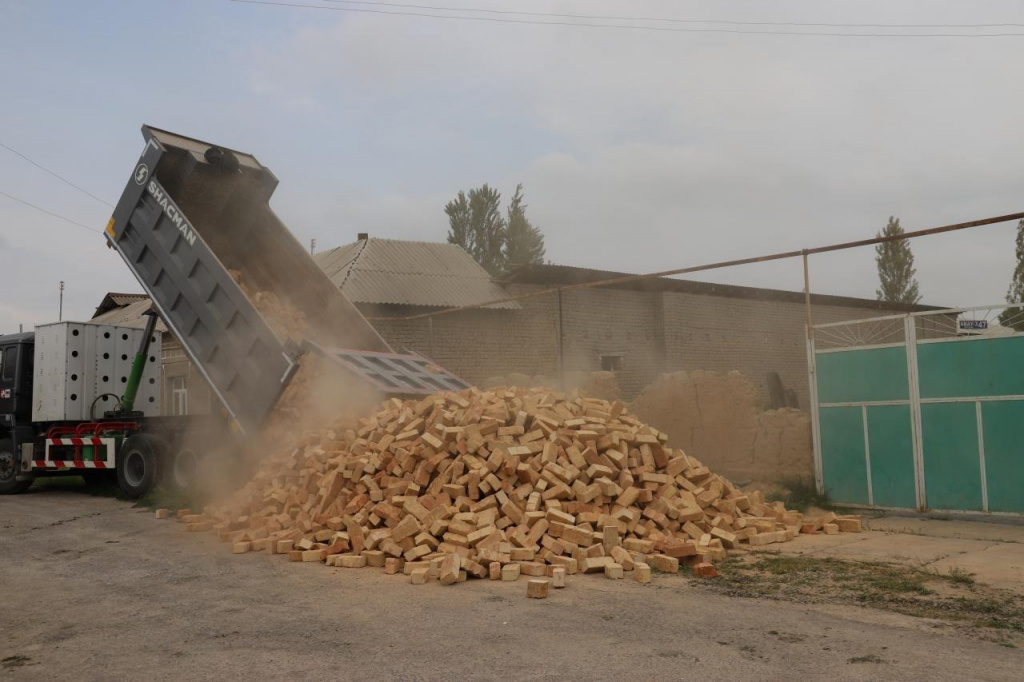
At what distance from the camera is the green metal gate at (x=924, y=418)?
Answer: 8.72 meters

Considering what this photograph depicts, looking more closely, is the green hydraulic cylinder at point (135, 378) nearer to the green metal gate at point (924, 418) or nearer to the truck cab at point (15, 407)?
the truck cab at point (15, 407)

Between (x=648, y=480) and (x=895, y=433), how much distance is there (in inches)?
141

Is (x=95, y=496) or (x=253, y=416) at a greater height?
(x=253, y=416)

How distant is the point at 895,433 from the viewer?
961 cm

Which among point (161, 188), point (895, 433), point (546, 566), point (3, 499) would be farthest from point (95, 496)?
point (895, 433)

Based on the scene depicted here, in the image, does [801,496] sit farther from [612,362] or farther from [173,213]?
[612,362]

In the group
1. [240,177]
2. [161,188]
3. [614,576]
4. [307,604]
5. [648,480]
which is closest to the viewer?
[307,604]

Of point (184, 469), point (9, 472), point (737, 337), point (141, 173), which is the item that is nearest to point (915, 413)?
point (184, 469)

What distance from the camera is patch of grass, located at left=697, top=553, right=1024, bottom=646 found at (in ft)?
16.8

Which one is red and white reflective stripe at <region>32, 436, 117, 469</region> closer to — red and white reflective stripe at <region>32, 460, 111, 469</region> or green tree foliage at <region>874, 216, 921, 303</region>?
red and white reflective stripe at <region>32, 460, 111, 469</region>

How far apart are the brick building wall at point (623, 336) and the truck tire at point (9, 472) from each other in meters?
7.62

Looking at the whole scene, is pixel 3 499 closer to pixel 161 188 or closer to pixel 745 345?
pixel 161 188

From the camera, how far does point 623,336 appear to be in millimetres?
22797

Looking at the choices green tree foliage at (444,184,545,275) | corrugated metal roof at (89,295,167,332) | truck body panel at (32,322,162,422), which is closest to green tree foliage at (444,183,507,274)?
green tree foliage at (444,184,545,275)
